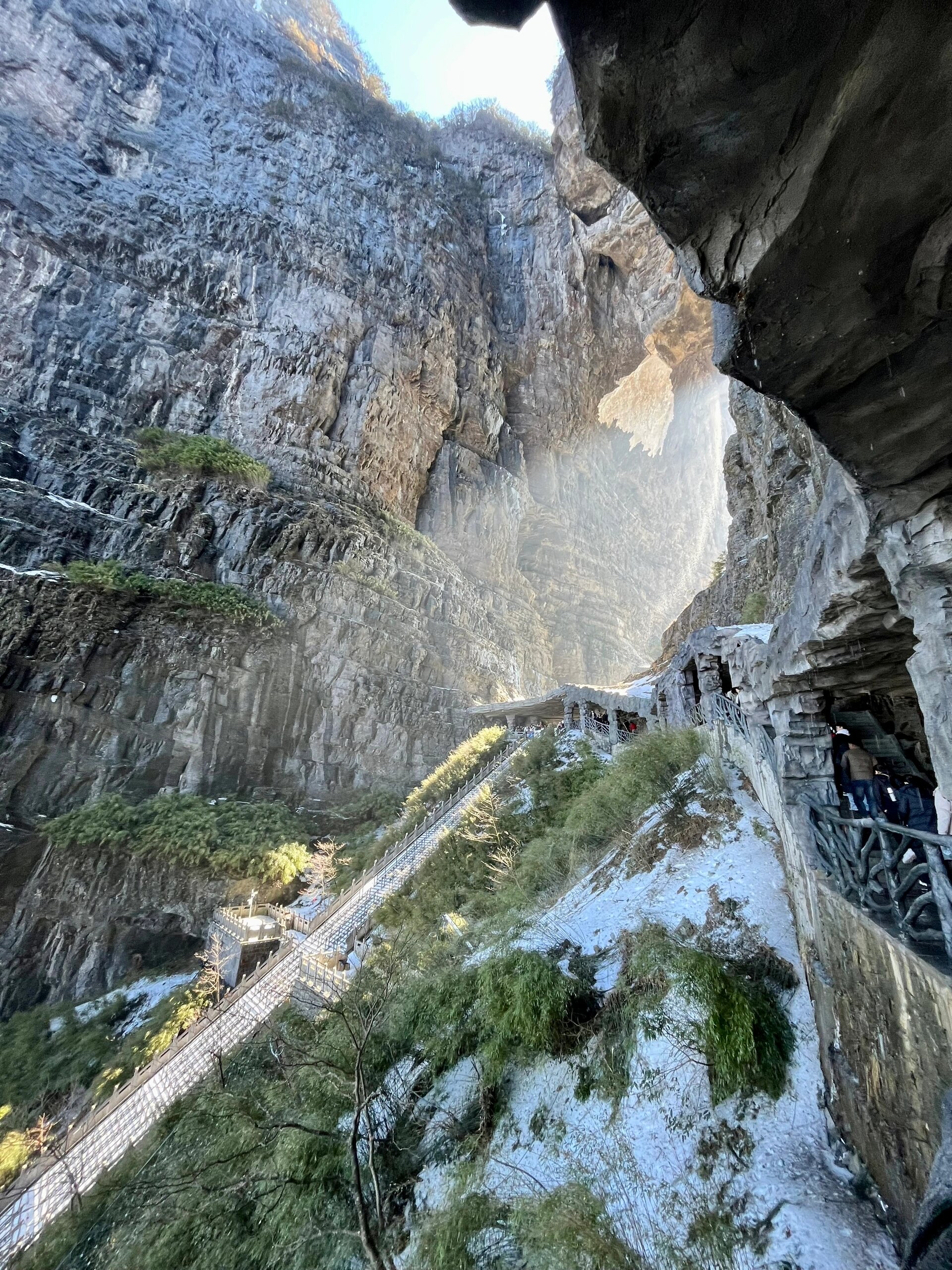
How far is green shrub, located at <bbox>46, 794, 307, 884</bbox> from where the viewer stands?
52.4 ft

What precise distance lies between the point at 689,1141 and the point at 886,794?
2924 millimetres

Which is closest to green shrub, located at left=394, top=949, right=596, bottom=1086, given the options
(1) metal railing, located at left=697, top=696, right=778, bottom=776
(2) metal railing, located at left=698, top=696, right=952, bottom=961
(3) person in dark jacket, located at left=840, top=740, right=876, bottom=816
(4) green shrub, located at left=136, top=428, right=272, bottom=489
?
(2) metal railing, located at left=698, top=696, right=952, bottom=961

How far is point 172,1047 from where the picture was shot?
10.4 metres

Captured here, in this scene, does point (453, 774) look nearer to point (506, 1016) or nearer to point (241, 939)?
point (241, 939)

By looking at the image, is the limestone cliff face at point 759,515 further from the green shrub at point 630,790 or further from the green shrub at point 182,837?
the green shrub at point 182,837

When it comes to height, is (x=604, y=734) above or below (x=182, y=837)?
above

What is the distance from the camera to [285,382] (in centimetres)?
2652

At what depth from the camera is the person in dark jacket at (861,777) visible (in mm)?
4133

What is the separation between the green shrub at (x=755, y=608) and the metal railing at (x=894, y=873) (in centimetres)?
1256

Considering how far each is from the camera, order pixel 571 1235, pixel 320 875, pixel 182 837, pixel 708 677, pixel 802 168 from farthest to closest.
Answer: pixel 182 837 → pixel 320 875 → pixel 708 677 → pixel 571 1235 → pixel 802 168

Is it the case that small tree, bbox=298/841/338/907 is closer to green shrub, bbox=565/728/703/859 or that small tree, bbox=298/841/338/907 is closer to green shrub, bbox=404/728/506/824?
green shrub, bbox=404/728/506/824

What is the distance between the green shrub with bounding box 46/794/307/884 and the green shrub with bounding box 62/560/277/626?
7139mm

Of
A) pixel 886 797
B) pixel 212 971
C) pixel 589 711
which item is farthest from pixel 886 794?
pixel 212 971

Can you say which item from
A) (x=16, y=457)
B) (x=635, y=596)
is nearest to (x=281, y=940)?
(x=16, y=457)
